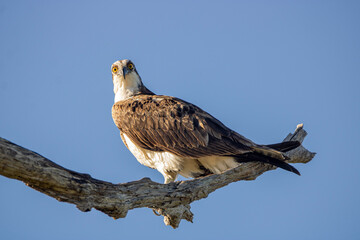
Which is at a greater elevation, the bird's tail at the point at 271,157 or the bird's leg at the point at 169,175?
the bird's leg at the point at 169,175

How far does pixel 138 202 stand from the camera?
19.6ft

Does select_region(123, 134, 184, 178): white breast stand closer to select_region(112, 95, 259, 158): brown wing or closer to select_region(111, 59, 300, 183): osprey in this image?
select_region(111, 59, 300, 183): osprey

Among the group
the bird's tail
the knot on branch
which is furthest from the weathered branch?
the bird's tail

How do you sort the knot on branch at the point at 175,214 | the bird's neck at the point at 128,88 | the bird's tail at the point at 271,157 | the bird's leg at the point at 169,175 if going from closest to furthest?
the knot on branch at the point at 175,214 → the bird's tail at the point at 271,157 → the bird's leg at the point at 169,175 → the bird's neck at the point at 128,88

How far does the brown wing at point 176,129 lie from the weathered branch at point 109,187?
487 millimetres

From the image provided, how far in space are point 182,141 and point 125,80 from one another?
7.72ft

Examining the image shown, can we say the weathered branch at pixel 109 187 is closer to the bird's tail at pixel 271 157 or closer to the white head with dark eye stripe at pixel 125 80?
the bird's tail at pixel 271 157

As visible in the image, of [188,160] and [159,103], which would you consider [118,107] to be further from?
[188,160]

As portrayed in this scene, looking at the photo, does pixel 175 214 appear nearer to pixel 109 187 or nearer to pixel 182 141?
pixel 182 141

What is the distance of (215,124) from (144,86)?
238cm

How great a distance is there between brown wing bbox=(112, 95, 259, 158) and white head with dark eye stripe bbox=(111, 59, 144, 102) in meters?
0.88

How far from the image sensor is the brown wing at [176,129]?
755 cm

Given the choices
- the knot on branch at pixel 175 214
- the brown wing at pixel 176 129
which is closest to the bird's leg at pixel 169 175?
the brown wing at pixel 176 129

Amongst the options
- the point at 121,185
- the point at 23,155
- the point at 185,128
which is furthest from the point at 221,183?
the point at 23,155
